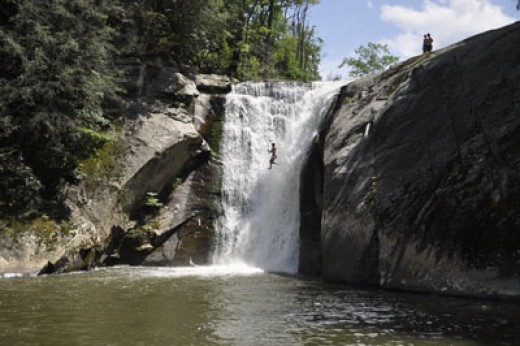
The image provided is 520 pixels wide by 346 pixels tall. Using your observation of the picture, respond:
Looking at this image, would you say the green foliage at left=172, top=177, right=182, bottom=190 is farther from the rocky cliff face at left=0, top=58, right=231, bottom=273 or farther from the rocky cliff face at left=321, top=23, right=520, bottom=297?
the rocky cliff face at left=321, top=23, right=520, bottom=297

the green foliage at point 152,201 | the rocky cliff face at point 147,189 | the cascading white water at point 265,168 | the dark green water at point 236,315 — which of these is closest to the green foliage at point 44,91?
the rocky cliff face at point 147,189

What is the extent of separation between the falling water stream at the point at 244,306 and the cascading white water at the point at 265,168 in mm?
55

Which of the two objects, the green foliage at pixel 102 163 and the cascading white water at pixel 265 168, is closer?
the green foliage at pixel 102 163

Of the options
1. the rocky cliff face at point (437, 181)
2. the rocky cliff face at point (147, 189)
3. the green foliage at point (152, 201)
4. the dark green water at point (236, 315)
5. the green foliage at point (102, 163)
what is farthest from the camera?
the green foliage at point (152, 201)

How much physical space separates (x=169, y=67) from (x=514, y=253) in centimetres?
1623

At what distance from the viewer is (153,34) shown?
23.0 meters

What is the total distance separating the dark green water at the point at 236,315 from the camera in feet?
24.0

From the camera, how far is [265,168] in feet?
68.6

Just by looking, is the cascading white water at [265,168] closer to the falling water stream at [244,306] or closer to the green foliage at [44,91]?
the falling water stream at [244,306]

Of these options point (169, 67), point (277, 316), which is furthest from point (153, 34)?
point (277, 316)

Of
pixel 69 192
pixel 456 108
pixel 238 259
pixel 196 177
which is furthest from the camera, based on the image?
pixel 196 177

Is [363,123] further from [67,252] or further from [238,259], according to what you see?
[67,252]

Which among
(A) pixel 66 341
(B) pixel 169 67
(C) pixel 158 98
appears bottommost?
(A) pixel 66 341

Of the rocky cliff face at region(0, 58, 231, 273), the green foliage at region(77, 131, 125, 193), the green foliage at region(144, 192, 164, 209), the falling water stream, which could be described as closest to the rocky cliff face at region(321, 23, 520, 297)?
the falling water stream
